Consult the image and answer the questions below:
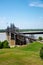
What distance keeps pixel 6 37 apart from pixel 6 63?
56.4 meters

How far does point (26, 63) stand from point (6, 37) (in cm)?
5636

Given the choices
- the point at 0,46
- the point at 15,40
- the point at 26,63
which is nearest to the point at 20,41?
the point at 15,40

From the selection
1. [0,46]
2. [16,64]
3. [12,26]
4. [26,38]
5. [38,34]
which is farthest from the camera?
[38,34]

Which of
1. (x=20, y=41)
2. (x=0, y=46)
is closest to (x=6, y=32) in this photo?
(x=20, y=41)

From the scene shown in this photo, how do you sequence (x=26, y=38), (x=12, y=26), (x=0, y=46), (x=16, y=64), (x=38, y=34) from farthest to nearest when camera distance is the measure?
(x=38, y=34) → (x=12, y=26) → (x=26, y=38) → (x=0, y=46) → (x=16, y=64)

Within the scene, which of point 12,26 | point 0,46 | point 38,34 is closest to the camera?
point 0,46

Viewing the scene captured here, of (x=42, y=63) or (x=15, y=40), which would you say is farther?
(x=15, y=40)

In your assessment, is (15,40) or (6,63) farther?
(15,40)

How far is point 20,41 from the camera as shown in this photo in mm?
83562

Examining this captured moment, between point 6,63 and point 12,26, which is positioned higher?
point 12,26

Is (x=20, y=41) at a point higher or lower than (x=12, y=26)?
lower

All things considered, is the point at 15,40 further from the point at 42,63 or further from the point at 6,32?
the point at 42,63

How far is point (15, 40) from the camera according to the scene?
275 ft

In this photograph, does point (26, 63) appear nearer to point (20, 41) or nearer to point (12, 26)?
point (20, 41)
